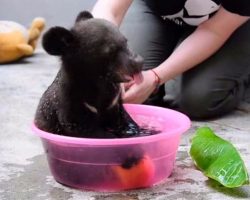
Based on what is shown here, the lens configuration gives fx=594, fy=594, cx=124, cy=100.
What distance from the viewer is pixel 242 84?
198cm

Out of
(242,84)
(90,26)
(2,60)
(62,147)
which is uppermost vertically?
(90,26)

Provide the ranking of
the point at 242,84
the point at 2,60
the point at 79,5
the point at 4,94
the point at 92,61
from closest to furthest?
1. the point at 92,61
2. the point at 242,84
3. the point at 4,94
4. the point at 2,60
5. the point at 79,5

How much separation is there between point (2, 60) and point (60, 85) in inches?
68.2

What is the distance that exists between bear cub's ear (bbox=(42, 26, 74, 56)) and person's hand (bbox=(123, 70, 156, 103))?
348 millimetres

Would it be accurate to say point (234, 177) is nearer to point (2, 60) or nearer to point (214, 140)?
point (214, 140)

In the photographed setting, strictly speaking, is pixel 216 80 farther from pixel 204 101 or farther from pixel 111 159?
pixel 111 159

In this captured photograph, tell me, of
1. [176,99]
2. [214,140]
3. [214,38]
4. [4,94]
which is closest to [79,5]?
[4,94]

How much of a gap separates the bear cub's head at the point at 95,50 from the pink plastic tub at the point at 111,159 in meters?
0.13

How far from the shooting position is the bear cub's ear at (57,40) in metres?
1.13

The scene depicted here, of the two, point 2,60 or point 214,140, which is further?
point 2,60

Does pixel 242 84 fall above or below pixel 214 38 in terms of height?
below

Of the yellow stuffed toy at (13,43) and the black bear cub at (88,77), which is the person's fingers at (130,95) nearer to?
the black bear cub at (88,77)

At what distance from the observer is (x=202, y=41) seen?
1.73 metres

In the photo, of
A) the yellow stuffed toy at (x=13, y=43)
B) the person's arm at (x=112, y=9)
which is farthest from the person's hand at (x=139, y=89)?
the yellow stuffed toy at (x=13, y=43)
